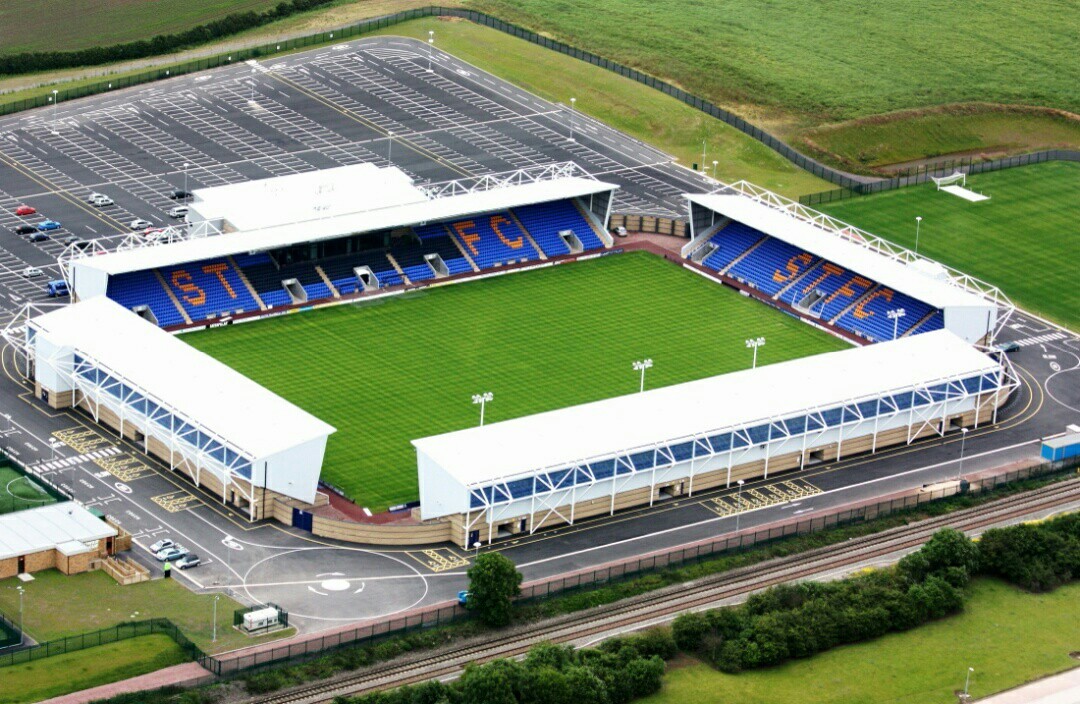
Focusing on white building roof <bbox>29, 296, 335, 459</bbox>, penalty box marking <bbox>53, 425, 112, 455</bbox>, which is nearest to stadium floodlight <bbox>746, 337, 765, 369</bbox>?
white building roof <bbox>29, 296, 335, 459</bbox>

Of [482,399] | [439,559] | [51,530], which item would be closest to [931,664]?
[439,559]

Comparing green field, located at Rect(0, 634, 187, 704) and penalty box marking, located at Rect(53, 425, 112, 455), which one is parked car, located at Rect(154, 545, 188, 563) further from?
penalty box marking, located at Rect(53, 425, 112, 455)

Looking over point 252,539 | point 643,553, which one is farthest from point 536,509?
point 252,539

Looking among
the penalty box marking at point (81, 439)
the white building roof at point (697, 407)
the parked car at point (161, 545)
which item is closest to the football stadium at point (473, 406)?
the white building roof at point (697, 407)

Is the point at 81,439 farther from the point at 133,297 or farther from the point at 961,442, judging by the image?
the point at 961,442

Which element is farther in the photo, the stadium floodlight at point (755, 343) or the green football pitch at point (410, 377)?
the stadium floodlight at point (755, 343)

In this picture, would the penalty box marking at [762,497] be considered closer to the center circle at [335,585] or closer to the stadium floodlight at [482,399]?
the stadium floodlight at [482,399]

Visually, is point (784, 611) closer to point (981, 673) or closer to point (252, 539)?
point (981, 673)
